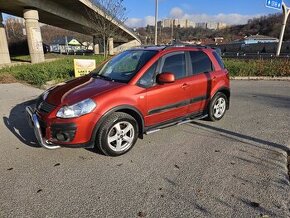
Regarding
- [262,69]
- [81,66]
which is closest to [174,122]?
[81,66]

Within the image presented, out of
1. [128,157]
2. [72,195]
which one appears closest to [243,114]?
[128,157]

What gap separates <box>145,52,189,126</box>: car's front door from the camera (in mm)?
4641

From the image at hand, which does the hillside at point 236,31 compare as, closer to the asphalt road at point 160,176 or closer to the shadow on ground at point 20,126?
the shadow on ground at point 20,126

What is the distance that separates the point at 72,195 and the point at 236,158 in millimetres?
2548

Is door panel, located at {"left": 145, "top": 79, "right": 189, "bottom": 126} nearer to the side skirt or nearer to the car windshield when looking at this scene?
the side skirt

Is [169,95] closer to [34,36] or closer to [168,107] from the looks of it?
[168,107]

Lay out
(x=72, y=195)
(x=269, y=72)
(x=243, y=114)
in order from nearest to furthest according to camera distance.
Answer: (x=72, y=195), (x=243, y=114), (x=269, y=72)

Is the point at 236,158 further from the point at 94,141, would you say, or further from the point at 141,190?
the point at 94,141

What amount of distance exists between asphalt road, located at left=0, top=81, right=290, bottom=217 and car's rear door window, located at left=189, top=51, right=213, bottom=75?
122 centimetres

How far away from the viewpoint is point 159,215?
2920 millimetres

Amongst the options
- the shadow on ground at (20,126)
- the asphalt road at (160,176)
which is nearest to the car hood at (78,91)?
the asphalt road at (160,176)

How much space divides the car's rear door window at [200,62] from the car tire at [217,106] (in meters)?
0.66

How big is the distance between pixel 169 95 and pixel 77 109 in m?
1.69

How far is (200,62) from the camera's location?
554 centimetres
